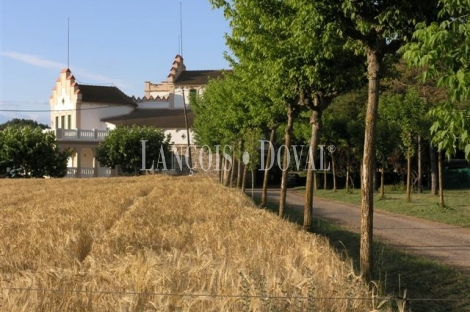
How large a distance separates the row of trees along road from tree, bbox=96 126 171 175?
1597 inches

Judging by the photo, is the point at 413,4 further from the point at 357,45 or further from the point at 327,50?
the point at 327,50

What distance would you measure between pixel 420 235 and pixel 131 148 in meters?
50.6

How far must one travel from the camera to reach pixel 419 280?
11.6m

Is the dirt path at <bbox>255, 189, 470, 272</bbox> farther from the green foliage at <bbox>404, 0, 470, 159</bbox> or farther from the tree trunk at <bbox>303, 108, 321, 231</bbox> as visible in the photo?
the green foliage at <bbox>404, 0, 470, 159</bbox>

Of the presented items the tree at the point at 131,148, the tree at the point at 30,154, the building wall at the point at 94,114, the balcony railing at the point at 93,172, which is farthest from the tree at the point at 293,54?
the building wall at the point at 94,114

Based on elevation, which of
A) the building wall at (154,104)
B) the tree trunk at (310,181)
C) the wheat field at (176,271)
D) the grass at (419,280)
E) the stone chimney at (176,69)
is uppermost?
the stone chimney at (176,69)

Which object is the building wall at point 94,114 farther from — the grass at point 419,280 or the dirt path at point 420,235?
the grass at point 419,280

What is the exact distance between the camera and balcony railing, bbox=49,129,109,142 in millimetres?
72688

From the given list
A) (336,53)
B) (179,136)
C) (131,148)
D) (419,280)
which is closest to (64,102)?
(179,136)

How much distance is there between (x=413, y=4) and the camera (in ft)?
33.6

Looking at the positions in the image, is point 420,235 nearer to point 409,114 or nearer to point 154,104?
point 409,114

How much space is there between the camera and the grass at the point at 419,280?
9742 mm

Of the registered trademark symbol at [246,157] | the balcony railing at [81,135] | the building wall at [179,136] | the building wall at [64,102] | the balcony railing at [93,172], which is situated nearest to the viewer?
the registered trademark symbol at [246,157]

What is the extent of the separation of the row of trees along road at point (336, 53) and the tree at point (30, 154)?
137 feet
